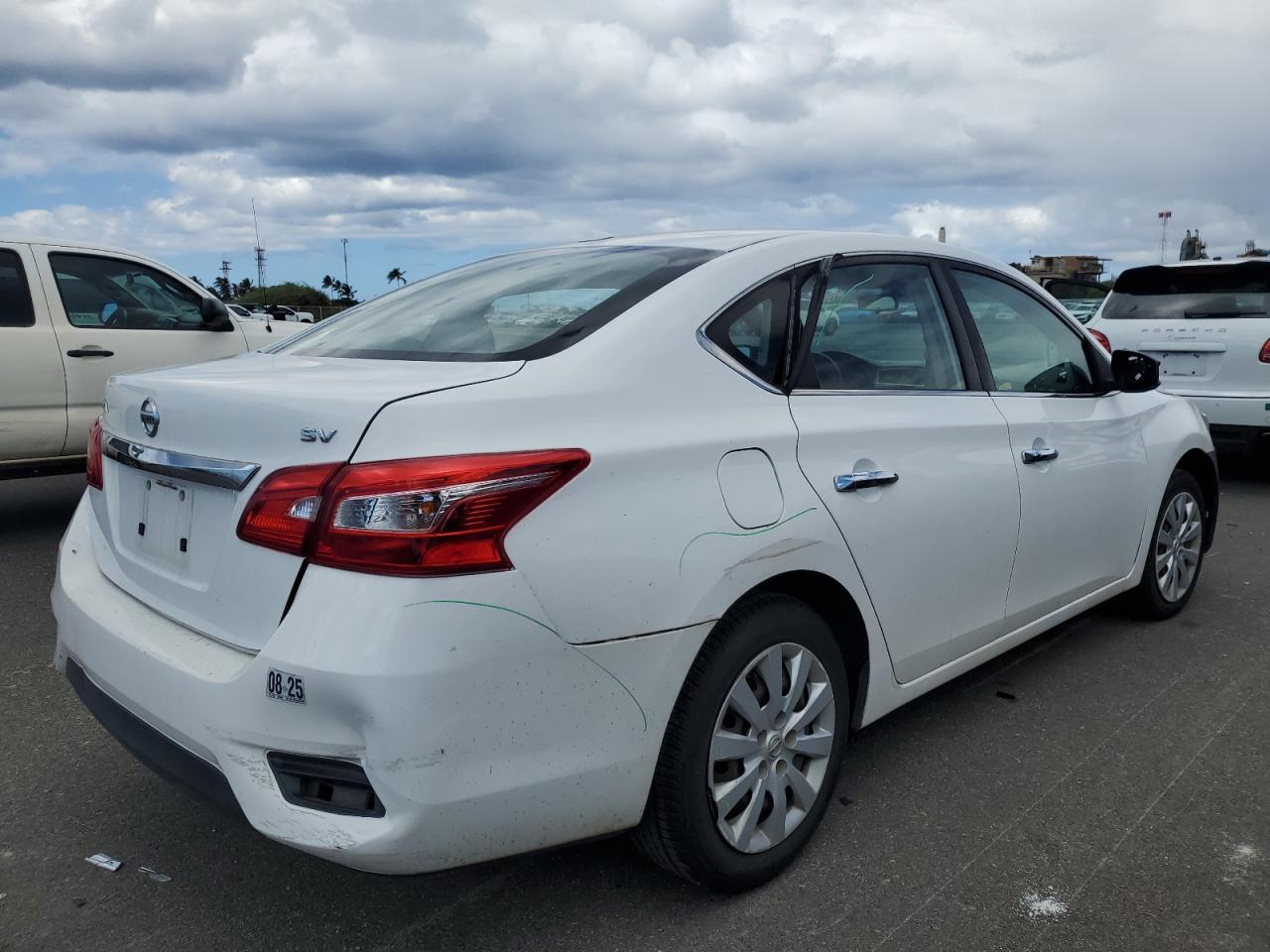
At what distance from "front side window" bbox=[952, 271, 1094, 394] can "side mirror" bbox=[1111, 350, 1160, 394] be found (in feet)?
0.52

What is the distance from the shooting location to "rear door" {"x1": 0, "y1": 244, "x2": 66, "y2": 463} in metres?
6.34

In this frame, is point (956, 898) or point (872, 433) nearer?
point (956, 898)

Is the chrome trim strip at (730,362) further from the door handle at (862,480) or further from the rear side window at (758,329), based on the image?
the door handle at (862,480)

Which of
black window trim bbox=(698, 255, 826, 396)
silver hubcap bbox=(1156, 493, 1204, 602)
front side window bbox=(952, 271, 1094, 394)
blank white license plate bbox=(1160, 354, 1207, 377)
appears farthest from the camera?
blank white license plate bbox=(1160, 354, 1207, 377)

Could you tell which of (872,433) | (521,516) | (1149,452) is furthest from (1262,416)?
(521,516)

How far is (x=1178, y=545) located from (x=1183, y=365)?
399cm

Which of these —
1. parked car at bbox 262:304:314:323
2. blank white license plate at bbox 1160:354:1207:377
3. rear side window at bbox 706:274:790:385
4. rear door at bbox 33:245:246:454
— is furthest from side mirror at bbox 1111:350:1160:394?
parked car at bbox 262:304:314:323

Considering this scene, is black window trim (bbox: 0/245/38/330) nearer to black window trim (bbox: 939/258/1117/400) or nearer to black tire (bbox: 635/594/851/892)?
black window trim (bbox: 939/258/1117/400)

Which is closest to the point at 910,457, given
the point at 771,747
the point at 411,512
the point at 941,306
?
the point at 941,306

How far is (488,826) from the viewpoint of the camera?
208cm

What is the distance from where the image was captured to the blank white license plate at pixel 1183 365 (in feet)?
26.2

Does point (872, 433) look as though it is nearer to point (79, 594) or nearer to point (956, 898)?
point (956, 898)

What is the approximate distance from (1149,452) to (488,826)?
332cm

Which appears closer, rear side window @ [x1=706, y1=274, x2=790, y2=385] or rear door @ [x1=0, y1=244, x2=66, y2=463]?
rear side window @ [x1=706, y1=274, x2=790, y2=385]
